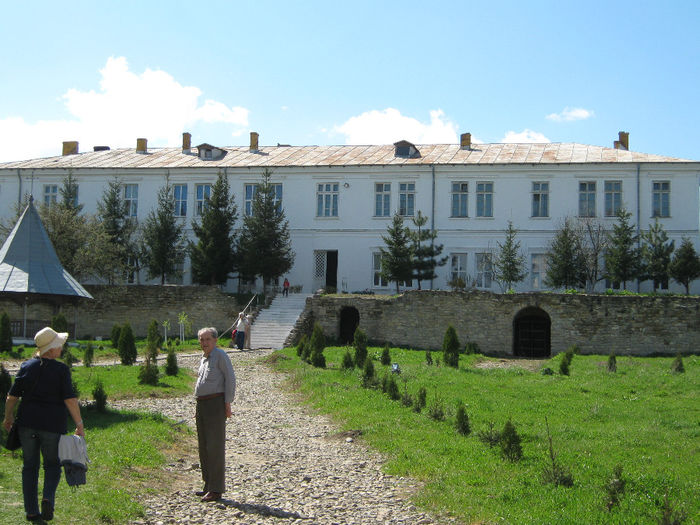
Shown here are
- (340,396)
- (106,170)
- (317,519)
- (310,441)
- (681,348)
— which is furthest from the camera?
(106,170)

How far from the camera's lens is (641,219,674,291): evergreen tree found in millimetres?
33531

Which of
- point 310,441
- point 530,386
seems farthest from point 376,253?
point 310,441

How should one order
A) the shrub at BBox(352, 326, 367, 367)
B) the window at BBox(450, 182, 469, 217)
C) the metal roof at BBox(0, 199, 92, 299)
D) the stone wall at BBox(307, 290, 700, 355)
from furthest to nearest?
the window at BBox(450, 182, 469, 217), the stone wall at BBox(307, 290, 700, 355), the shrub at BBox(352, 326, 367, 367), the metal roof at BBox(0, 199, 92, 299)

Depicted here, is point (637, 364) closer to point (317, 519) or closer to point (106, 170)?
point (317, 519)

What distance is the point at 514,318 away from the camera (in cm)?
3166

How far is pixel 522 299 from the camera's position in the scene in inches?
1236

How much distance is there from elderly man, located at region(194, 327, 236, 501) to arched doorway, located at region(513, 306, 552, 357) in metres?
25.3

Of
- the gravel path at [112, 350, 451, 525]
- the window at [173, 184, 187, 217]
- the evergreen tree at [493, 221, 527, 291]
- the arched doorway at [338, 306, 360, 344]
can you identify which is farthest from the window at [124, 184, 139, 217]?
the gravel path at [112, 350, 451, 525]

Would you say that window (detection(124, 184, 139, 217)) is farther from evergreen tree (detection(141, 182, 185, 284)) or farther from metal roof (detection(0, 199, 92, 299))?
metal roof (detection(0, 199, 92, 299))

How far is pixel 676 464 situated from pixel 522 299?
2110 centimetres

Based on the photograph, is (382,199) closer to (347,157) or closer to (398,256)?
(347,157)

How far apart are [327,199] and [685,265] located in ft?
58.6

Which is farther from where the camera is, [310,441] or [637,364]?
[637,364]

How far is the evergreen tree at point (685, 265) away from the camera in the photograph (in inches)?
1287
